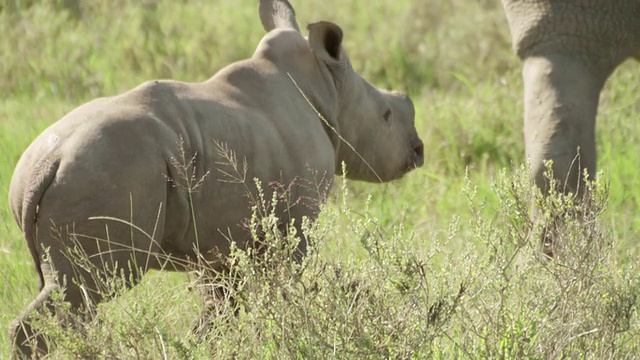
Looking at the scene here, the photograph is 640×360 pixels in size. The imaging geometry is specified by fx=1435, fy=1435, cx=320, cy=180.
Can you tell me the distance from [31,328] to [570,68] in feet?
9.26

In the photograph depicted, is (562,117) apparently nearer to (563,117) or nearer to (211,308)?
(563,117)

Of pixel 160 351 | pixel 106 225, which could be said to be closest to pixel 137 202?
pixel 106 225

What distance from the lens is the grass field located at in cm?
423

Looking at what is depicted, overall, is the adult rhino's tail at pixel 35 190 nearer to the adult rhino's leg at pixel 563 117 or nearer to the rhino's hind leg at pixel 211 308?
the rhino's hind leg at pixel 211 308

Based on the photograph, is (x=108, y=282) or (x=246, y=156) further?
(x=246, y=156)

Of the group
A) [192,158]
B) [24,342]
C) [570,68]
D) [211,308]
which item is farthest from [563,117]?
[24,342]

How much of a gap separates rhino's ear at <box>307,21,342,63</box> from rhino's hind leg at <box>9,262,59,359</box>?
172 cm

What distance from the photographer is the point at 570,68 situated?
20.5 ft

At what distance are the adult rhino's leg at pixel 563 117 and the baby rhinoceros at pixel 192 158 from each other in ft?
2.02

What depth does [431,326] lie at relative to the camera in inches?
167

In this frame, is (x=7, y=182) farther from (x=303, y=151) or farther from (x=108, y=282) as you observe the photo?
(x=108, y=282)

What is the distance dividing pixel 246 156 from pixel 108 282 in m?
0.92

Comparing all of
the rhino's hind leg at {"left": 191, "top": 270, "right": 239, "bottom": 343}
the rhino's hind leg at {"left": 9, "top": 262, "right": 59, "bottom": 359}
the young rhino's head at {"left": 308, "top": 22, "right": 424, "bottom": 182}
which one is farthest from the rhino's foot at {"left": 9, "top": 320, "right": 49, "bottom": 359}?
the young rhino's head at {"left": 308, "top": 22, "right": 424, "bottom": 182}

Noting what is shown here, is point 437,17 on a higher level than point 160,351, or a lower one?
lower
